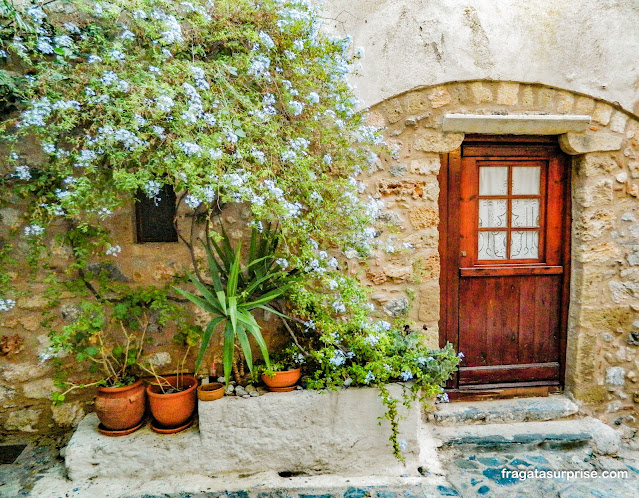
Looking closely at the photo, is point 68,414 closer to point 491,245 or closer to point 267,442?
point 267,442

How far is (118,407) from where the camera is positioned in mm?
2572

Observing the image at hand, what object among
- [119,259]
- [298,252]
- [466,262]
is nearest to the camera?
[298,252]

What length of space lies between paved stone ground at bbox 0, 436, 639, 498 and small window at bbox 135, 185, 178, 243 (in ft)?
4.73

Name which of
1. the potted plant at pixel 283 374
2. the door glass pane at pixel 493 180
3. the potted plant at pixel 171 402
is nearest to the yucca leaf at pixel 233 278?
the potted plant at pixel 283 374

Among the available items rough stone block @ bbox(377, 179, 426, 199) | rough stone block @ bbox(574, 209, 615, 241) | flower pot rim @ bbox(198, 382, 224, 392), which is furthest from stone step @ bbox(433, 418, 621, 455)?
rough stone block @ bbox(377, 179, 426, 199)

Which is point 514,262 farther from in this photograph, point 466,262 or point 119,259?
point 119,259

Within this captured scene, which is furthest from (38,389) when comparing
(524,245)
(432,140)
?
(524,245)

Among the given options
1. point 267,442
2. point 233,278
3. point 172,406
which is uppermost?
point 233,278

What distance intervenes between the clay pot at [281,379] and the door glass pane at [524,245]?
1894 millimetres

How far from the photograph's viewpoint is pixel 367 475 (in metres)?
2.67

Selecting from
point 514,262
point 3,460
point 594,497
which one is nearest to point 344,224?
point 514,262

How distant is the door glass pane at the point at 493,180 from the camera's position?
10.7ft

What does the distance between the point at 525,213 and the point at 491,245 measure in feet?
1.18

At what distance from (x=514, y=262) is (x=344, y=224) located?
4.78ft
